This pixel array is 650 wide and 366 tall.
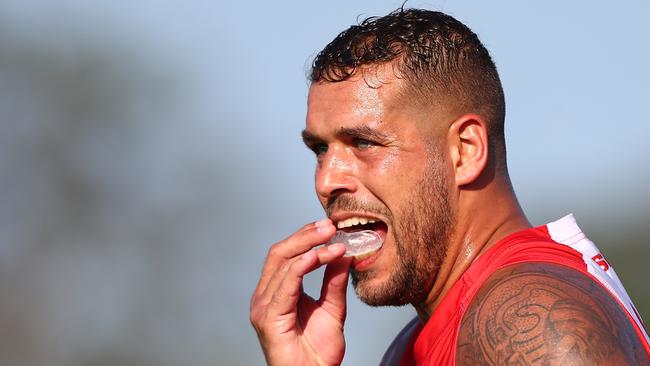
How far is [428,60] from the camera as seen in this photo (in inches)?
218

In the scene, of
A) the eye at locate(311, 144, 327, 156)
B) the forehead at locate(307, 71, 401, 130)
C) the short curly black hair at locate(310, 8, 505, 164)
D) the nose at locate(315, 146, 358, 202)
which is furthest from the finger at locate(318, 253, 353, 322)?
the short curly black hair at locate(310, 8, 505, 164)

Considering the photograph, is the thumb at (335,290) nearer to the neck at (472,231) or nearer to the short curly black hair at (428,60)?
the neck at (472,231)

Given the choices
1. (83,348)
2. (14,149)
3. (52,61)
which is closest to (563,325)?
(83,348)

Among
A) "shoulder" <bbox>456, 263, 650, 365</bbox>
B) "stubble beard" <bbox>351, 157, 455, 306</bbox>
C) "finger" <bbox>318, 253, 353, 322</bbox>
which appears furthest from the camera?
"finger" <bbox>318, 253, 353, 322</bbox>

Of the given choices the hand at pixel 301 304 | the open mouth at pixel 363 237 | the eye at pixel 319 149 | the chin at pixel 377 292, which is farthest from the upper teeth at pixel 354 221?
the eye at pixel 319 149

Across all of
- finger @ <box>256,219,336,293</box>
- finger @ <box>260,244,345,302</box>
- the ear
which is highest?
the ear

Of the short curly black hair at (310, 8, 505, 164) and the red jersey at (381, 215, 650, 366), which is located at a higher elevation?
the short curly black hair at (310, 8, 505, 164)

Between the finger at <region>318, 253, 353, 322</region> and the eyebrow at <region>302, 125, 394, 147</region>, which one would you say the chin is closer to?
the finger at <region>318, 253, 353, 322</region>

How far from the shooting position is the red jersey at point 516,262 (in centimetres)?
468

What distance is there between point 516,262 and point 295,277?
1118mm

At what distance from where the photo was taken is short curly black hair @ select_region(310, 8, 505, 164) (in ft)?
18.1

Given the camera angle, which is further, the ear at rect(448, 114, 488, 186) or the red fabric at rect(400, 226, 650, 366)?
the ear at rect(448, 114, 488, 186)

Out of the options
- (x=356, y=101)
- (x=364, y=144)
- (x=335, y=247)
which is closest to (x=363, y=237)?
(x=335, y=247)

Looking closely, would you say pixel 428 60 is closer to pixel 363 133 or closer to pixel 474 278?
pixel 363 133
